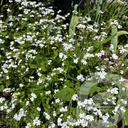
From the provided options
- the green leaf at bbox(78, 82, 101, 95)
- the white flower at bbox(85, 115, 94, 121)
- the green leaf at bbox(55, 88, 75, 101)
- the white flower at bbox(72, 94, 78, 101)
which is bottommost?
the white flower at bbox(85, 115, 94, 121)

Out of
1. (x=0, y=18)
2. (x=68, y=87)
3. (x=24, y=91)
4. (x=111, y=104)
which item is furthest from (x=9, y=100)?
(x=0, y=18)

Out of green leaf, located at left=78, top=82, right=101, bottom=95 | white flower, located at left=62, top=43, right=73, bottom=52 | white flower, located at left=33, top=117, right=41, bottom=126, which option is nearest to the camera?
white flower, located at left=33, top=117, right=41, bottom=126

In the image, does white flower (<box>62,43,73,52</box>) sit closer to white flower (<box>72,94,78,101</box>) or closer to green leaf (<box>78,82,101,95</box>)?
green leaf (<box>78,82,101,95</box>)

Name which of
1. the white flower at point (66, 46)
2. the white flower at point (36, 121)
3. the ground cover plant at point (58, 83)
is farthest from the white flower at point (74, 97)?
the white flower at point (66, 46)

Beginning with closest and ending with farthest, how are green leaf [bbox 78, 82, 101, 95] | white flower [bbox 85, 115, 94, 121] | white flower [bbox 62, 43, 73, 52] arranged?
white flower [bbox 85, 115, 94, 121] → green leaf [bbox 78, 82, 101, 95] → white flower [bbox 62, 43, 73, 52]

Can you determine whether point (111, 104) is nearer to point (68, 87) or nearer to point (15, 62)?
point (68, 87)

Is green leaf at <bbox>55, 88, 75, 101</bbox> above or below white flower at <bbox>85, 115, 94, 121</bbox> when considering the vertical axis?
above

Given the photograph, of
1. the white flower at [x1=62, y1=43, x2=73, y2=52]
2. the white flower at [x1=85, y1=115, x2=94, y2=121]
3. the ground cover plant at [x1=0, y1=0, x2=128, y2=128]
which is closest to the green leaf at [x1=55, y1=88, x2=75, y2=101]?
the ground cover plant at [x1=0, y1=0, x2=128, y2=128]

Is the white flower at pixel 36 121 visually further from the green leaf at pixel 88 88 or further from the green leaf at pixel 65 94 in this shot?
the green leaf at pixel 88 88
